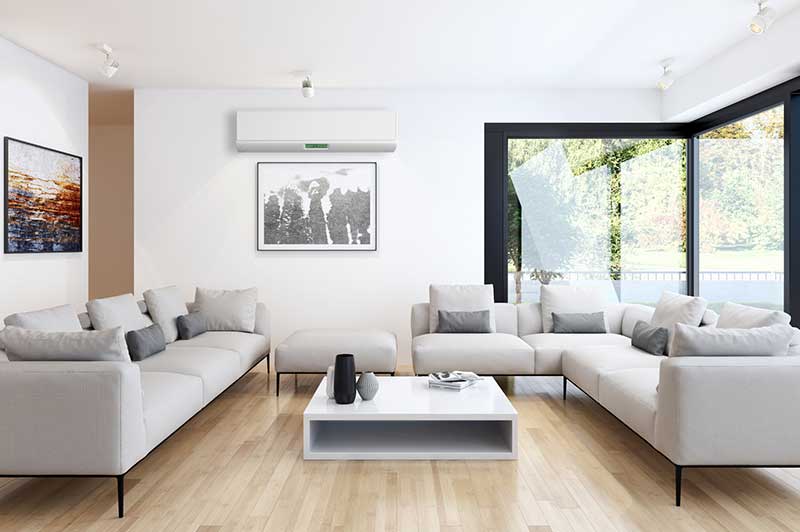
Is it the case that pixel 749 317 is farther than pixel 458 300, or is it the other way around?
pixel 458 300

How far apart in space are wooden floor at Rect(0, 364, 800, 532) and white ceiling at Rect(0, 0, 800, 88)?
112 inches

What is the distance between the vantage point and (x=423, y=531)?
2621 millimetres

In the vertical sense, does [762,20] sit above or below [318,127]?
above

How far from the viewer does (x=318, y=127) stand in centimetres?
631

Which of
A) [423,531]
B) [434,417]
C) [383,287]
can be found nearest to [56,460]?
[423,531]

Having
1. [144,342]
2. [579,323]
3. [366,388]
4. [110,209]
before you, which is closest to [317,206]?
[144,342]

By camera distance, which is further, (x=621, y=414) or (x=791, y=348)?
(x=621, y=414)

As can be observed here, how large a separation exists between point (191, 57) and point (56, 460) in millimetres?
3704

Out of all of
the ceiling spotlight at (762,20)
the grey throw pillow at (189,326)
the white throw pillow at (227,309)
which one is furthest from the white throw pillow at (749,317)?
the grey throw pillow at (189,326)

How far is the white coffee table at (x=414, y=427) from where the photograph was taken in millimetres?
3535

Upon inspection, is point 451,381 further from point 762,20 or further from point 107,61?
point 107,61

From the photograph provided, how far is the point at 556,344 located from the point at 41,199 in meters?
4.47

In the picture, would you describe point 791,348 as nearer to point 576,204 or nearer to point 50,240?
point 576,204

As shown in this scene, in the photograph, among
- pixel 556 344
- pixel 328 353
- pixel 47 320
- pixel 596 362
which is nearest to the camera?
pixel 47 320
